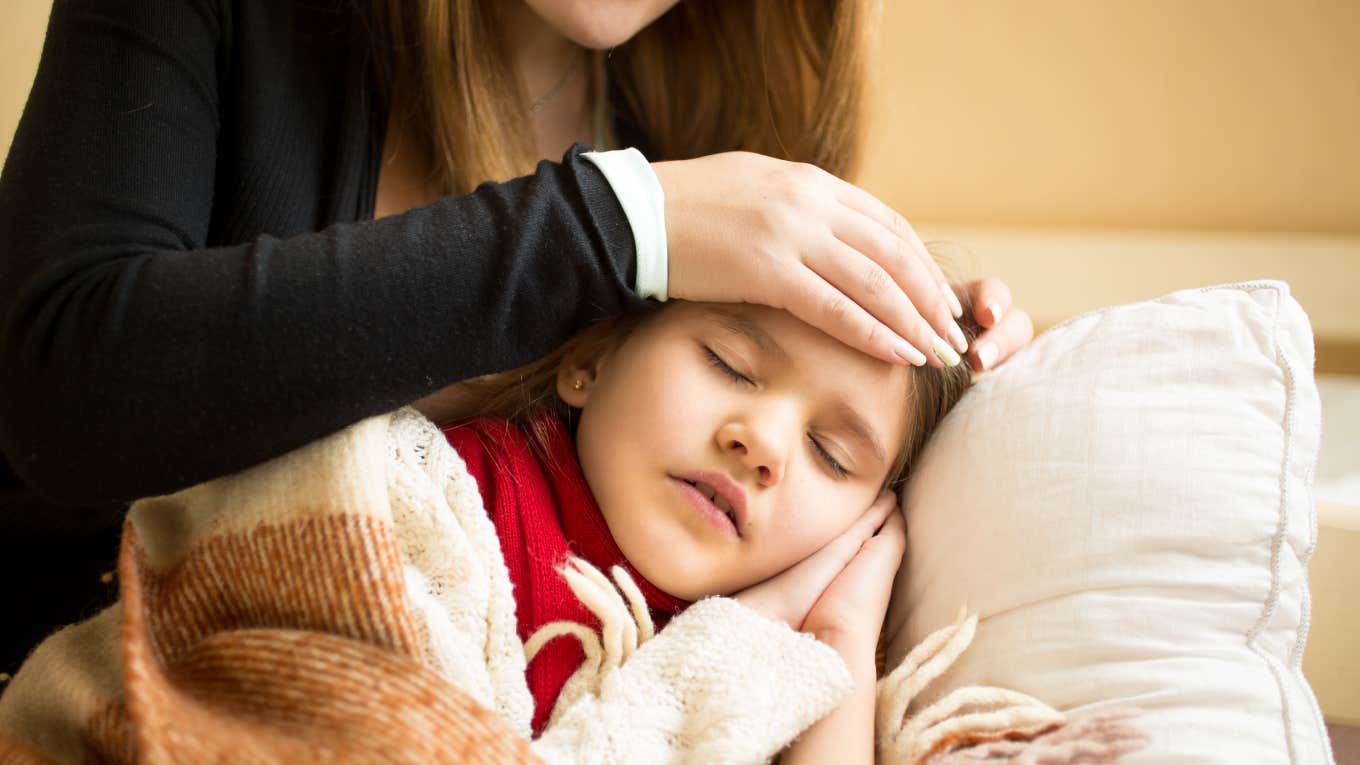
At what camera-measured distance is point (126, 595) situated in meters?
0.69

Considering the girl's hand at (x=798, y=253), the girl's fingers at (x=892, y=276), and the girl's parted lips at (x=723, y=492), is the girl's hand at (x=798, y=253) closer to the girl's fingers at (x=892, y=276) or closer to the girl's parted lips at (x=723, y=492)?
the girl's fingers at (x=892, y=276)

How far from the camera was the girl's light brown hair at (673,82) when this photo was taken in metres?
1.02

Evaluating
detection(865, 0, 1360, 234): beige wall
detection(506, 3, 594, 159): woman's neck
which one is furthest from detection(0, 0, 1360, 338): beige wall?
detection(506, 3, 594, 159): woman's neck

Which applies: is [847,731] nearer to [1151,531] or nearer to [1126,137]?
[1151,531]

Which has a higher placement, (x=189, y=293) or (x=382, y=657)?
(x=189, y=293)

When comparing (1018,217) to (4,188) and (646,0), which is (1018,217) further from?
(4,188)

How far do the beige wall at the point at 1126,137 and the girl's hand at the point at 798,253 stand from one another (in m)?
0.67

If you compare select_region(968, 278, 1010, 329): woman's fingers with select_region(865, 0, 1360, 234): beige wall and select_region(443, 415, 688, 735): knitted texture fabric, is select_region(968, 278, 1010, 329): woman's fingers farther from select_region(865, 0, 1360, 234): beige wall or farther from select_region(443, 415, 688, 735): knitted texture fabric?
select_region(865, 0, 1360, 234): beige wall

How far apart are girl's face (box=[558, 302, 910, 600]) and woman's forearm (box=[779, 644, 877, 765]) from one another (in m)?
0.12

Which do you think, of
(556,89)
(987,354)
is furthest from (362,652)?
(556,89)

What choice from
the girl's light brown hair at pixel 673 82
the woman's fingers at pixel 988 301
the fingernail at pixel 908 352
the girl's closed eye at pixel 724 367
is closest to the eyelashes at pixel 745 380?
Answer: the girl's closed eye at pixel 724 367

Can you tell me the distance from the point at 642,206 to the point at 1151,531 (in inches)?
18.3

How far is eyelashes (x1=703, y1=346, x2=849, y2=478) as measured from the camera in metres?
0.88

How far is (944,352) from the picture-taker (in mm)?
857
